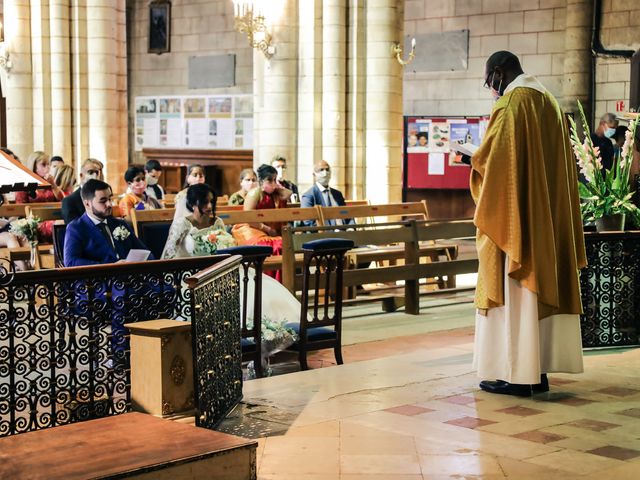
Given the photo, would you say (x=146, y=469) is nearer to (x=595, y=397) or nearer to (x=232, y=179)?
(x=595, y=397)

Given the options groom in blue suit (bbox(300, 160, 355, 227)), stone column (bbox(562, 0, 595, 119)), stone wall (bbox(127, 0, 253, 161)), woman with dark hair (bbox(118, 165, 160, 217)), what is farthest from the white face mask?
stone wall (bbox(127, 0, 253, 161))

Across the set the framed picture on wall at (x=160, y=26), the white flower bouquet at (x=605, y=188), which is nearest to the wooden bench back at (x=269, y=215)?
the white flower bouquet at (x=605, y=188)

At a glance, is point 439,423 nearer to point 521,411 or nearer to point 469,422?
point 469,422

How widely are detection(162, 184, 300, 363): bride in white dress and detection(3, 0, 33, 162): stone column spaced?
312 inches

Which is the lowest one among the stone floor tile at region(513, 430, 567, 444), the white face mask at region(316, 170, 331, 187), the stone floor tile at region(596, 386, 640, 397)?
the stone floor tile at region(513, 430, 567, 444)

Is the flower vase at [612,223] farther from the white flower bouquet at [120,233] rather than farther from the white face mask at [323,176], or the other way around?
the white face mask at [323,176]

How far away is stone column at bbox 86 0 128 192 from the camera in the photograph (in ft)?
51.0

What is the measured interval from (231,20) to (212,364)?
49.7 feet

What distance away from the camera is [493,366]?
592cm

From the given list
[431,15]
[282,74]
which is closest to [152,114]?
[431,15]

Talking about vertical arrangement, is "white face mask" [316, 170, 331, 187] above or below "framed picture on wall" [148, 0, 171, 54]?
below

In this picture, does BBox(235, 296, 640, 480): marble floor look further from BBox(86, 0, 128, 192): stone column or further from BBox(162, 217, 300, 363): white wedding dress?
BBox(86, 0, 128, 192): stone column

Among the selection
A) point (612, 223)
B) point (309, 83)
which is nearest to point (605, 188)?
point (612, 223)

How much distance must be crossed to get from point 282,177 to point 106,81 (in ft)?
11.8
